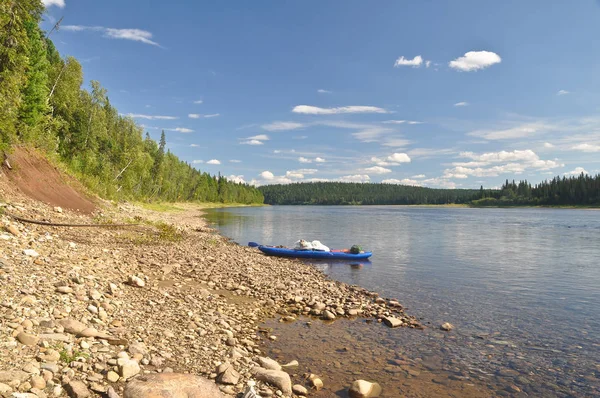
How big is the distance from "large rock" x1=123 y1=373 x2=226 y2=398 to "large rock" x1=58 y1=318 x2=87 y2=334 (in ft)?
7.54

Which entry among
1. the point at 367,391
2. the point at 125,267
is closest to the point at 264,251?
the point at 125,267

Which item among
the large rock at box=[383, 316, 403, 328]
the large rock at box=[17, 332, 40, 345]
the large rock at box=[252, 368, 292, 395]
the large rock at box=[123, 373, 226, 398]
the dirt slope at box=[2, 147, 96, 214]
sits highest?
the dirt slope at box=[2, 147, 96, 214]

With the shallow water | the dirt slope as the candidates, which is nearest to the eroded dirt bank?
the shallow water

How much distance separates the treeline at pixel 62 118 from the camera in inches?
835

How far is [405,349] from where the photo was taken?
1211 centimetres

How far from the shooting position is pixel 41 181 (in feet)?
86.8

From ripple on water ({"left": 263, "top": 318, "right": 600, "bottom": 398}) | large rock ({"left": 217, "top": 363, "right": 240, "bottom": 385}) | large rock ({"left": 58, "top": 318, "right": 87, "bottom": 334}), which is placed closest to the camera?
large rock ({"left": 217, "top": 363, "right": 240, "bottom": 385})

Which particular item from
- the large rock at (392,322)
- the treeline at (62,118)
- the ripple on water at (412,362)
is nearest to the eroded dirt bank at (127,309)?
the large rock at (392,322)

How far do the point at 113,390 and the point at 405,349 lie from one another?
886 centimetres

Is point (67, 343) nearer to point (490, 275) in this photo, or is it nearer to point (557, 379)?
point (557, 379)

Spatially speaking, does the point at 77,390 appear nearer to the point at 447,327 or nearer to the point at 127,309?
the point at 127,309

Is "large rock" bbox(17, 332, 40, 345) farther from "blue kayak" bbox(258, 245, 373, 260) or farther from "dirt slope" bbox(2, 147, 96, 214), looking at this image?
"blue kayak" bbox(258, 245, 373, 260)

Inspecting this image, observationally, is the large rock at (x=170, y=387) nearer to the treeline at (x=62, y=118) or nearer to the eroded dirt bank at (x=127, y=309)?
the eroded dirt bank at (x=127, y=309)

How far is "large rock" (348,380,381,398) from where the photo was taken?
890cm
